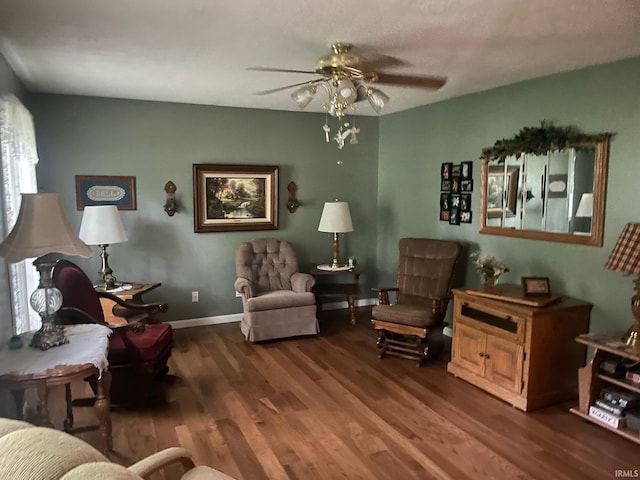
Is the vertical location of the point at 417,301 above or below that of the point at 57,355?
below

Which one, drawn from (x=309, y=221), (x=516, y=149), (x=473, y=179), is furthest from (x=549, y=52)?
(x=309, y=221)

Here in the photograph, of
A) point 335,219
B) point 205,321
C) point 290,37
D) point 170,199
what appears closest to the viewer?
point 290,37

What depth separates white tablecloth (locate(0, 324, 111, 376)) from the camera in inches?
84.3

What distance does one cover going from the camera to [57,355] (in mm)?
2287

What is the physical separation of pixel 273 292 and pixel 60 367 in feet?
9.30

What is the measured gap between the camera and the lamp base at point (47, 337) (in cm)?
236

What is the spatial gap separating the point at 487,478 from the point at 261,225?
3590 millimetres

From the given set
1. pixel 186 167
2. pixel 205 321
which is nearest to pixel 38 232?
pixel 186 167

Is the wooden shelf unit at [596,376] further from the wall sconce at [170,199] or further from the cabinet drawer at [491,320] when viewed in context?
the wall sconce at [170,199]

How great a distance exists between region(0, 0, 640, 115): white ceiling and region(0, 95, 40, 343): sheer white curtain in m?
0.46

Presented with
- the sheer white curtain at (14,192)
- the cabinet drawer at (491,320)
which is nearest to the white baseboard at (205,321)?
the sheer white curtain at (14,192)

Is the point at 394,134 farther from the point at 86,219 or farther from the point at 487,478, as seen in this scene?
the point at 487,478

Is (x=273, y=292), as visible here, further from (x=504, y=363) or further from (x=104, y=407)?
(x=104, y=407)

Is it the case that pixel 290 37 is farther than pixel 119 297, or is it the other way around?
pixel 119 297
